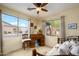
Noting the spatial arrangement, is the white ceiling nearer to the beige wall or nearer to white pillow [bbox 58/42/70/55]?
the beige wall

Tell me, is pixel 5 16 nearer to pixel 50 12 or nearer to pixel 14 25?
pixel 14 25

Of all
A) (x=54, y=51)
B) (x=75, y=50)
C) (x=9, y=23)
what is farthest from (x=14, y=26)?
(x=75, y=50)

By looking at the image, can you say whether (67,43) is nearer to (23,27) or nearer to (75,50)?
(75,50)

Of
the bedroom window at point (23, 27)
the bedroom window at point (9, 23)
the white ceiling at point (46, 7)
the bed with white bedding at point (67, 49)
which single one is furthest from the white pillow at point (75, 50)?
the bedroom window at point (9, 23)

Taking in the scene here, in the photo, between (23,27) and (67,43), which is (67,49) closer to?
(67,43)

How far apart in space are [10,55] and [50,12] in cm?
84

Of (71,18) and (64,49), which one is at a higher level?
(71,18)

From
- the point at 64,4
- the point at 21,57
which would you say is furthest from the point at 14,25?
the point at 64,4

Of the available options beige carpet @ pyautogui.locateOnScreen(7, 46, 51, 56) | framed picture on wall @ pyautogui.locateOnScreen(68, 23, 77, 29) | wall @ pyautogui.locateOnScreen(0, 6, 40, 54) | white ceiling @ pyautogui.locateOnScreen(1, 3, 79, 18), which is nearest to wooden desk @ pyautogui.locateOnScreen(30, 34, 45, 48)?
beige carpet @ pyautogui.locateOnScreen(7, 46, 51, 56)

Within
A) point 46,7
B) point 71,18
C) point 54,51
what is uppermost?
point 46,7

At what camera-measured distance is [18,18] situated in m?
1.66

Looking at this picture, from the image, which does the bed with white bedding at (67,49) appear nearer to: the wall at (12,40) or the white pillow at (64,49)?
the white pillow at (64,49)

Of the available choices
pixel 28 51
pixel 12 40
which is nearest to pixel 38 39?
pixel 28 51

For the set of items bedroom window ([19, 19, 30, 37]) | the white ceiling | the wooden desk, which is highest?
the white ceiling
